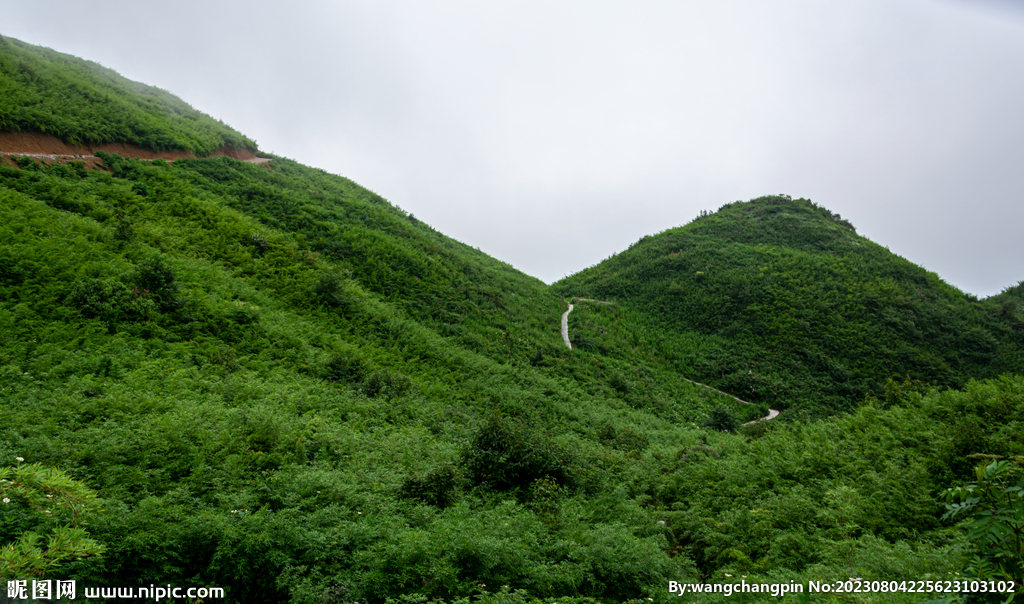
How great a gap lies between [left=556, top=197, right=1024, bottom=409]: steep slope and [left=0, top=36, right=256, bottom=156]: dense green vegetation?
34.6 metres

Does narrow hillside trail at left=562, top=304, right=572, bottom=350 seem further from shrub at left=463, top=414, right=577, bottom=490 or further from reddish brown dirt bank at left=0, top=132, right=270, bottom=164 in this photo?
reddish brown dirt bank at left=0, top=132, right=270, bottom=164

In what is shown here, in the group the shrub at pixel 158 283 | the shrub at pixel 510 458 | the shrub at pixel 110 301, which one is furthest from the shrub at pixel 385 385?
the shrub at pixel 110 301

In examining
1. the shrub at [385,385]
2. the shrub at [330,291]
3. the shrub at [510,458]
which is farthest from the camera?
the shrub at [330,291]

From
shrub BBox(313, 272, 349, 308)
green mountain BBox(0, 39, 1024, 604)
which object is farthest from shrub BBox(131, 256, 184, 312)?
shrub BBox(313, 272, 349, 308)

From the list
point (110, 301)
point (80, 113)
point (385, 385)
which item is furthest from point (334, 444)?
point (80, 113)

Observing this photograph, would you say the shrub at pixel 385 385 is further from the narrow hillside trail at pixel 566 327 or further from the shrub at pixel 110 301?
the narrow hillside trail at pixel 566 327

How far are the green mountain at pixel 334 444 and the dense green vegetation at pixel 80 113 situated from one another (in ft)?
0.52

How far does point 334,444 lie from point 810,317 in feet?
112

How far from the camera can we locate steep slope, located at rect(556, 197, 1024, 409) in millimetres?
25109

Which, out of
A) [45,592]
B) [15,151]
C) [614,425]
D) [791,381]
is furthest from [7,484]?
[791,381]

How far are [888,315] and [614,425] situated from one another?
27536 millimetres

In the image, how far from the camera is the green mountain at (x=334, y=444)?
15.6 ft

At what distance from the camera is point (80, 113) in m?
18.4

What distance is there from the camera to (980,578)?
2586 mm
